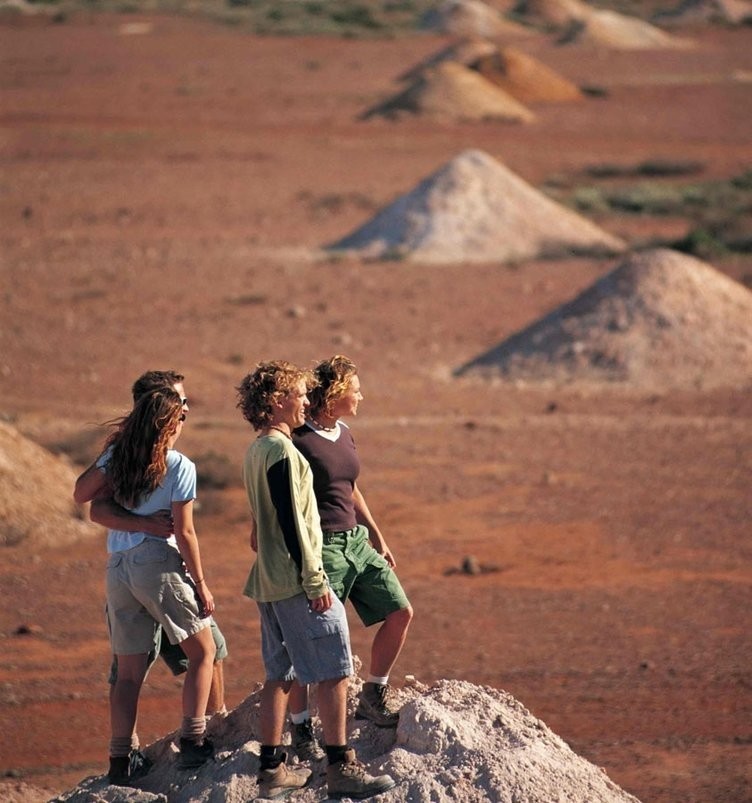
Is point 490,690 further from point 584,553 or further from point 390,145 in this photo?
point 390,145

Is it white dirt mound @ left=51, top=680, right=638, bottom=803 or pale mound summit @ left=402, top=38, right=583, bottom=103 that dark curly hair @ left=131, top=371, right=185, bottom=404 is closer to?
white dirt mound @ left=51, top=680, right=638, bottom=803

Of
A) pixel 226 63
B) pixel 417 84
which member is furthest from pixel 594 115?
Result: pixel 226 63

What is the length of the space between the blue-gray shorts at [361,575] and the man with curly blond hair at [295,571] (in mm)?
170

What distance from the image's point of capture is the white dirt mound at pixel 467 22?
6581 cm

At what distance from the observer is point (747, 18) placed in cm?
6925

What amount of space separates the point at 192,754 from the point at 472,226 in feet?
62.2

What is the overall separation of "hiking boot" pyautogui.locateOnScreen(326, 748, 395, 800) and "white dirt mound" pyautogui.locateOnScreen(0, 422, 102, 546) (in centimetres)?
663

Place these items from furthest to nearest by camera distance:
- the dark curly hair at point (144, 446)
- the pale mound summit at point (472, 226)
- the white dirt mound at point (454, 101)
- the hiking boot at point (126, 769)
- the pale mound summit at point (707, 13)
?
the pale mound summit at point (707, 13)
the white dirt mound at point (454, 101)
the pale mound summit at point (472, 226)
the hiking boot at point (126, 769)
the dark curly hair at point (144, 446)

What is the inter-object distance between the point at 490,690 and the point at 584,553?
5481mm

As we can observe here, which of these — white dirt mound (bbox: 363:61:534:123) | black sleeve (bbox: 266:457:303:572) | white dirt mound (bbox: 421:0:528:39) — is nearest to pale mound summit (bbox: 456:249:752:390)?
black sleeve (bbox: 266:457:303:572)

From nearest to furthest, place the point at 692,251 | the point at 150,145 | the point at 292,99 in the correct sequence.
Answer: the point at 692,251 → the point at 150,145 → the point at 292,99

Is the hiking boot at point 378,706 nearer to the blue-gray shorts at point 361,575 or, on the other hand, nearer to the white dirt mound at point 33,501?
the blue-gray shorts at point 361,575

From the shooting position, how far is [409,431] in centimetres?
1523

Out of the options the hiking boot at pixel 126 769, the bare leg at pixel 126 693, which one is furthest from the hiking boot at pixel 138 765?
the bare leg at pixel 126 693
